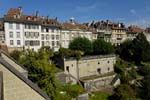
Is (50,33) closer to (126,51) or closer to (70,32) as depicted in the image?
(70,32)

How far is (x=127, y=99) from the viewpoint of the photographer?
40.0 m

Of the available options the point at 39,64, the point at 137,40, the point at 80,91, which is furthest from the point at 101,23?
the point at 39,64

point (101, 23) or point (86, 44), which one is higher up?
point (101, 23)

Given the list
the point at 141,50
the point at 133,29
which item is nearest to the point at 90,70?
the point at 141,50

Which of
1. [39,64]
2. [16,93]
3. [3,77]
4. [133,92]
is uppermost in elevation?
[3,77]

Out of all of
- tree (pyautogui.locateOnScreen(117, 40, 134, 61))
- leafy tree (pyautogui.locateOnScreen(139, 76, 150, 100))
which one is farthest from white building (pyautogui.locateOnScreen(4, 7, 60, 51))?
leafy tree (pyautogui.locateOnScreen(139, 76, 150, 100))

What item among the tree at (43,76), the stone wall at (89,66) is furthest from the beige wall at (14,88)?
the stone wall at (89,66)

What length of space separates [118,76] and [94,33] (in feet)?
88.5

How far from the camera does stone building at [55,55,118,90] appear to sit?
44.4 metres

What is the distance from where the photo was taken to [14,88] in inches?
208

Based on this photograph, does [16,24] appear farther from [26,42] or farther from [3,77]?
[3,77]

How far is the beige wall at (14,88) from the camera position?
5.18 metres

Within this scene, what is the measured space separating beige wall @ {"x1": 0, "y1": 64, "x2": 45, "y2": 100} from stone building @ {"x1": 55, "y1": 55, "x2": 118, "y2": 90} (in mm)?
36634

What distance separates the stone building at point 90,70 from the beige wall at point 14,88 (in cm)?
3663
